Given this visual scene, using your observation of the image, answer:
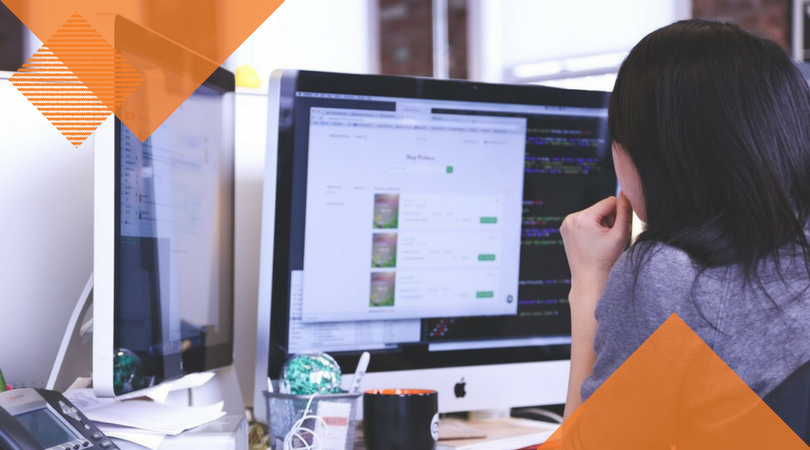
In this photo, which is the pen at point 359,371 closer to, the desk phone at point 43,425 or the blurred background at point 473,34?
the desk phone at point 43,425

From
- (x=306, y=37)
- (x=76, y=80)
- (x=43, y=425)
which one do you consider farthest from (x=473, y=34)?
(x=43, y=425)

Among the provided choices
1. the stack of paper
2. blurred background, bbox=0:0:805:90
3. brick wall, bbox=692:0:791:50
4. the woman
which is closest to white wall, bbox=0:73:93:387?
the stack of paper

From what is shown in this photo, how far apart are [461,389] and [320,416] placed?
0.28 m

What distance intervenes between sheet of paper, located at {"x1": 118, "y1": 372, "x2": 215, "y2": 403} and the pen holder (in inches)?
3.6

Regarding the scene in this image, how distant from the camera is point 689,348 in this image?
0.66m

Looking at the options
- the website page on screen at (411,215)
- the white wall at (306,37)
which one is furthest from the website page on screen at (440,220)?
the white wall at (306,37)

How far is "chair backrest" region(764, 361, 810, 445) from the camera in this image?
527 millimetres

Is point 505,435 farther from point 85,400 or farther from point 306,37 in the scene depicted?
point 306,37

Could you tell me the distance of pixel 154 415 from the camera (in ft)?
2.43

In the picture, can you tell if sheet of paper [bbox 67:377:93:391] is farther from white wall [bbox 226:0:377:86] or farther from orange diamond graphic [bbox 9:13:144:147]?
white wall [bbox 226:0:377:86]

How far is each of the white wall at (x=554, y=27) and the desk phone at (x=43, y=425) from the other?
278cm

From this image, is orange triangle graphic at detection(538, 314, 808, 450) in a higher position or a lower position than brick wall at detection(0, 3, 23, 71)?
lower

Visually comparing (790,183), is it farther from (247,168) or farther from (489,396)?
(247,168)

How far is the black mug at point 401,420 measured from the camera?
0.85 meters
